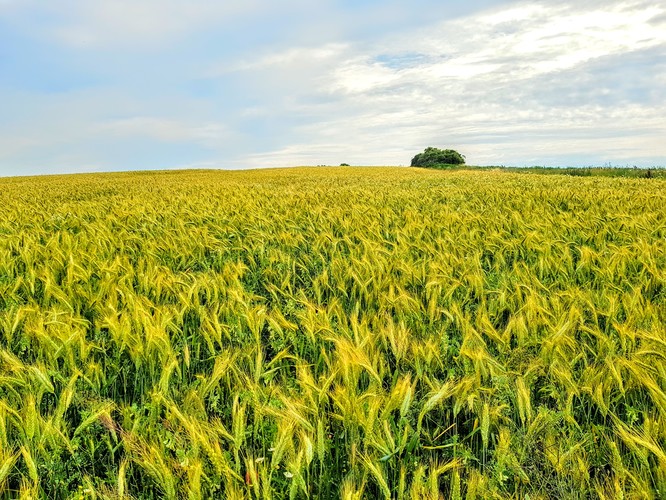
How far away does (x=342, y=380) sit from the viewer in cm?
169

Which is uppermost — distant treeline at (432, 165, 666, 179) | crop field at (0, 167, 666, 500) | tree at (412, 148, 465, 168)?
tree at (412, 148, 465, 168)

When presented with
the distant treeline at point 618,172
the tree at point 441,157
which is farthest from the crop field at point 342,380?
the tree at point 441,157

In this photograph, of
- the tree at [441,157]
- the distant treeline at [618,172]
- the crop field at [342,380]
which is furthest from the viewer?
the tree at [441,157]

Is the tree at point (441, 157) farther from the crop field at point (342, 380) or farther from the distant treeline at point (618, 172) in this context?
the crop field at point (342, 380)

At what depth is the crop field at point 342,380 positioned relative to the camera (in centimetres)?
127

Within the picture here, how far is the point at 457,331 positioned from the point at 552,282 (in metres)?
1.03

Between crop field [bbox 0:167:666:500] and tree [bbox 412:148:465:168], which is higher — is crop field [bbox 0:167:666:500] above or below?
below

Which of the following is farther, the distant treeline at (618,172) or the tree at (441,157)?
the tree at (441,157)

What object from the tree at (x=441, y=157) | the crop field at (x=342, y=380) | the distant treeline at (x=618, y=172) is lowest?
the crop field at (x=342, y=380)

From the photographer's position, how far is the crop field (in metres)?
1.27

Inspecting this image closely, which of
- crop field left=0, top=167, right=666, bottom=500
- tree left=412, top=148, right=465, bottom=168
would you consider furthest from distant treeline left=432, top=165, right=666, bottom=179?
tree left=412, top=148, right=465, bottom=168

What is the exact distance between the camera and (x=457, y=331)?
7.21 feet

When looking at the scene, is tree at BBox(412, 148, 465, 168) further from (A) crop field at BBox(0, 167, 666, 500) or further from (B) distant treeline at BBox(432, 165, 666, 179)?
(A) crop field at BBox(0, 167, 666, 500)

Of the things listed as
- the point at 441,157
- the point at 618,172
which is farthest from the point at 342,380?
the point at 441,157
